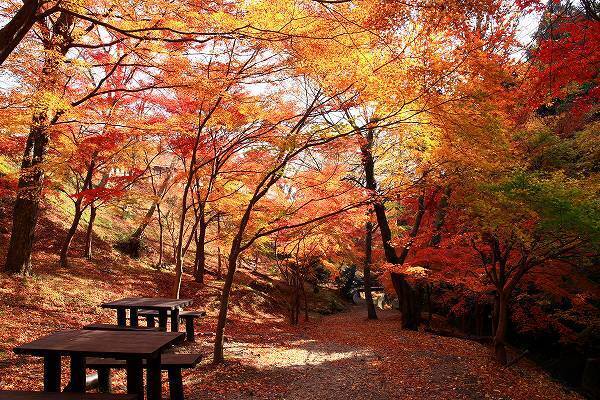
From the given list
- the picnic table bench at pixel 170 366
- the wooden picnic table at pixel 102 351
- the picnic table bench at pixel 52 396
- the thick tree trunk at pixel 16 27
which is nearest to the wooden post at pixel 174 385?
the picnic table bench at pixel 170 366

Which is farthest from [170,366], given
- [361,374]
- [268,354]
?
[268,354]

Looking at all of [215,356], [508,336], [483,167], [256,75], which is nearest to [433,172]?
[483,167]

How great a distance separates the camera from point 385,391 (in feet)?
23.1

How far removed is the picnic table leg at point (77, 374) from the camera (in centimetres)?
379

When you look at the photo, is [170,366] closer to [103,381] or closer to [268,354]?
[103,381]

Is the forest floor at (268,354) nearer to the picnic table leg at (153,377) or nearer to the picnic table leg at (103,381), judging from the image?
the picnic table leg at (103,381)

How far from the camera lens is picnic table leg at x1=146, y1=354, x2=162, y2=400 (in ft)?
13.6

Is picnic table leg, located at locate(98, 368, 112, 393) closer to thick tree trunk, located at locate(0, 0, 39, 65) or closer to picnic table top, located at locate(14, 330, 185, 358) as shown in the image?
picnic table top, located at locate(14, 330, 185, 358)

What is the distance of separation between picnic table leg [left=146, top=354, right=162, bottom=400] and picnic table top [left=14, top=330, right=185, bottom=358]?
0.28 meters

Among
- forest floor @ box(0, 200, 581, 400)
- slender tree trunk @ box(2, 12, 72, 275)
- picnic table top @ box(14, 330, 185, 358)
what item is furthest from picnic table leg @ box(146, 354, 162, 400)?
slender tree trunk @ box(2, 12, 72, 275)

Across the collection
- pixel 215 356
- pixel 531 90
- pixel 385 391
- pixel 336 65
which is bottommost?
pixel 385 391

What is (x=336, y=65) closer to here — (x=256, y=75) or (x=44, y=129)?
(x=256, y=75)

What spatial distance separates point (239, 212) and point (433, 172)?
7197mm

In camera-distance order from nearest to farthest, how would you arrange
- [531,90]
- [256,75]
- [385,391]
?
[385,391] → [256,75] → [531,90]
